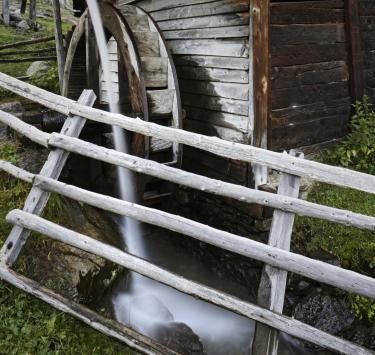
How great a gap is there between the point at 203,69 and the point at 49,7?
1990 cm

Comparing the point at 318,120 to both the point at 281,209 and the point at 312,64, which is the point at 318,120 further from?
the point at 281,209

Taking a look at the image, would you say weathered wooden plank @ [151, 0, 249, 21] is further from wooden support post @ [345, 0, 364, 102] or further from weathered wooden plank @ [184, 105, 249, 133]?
wooden support post @ [345, 0, 364, 102]

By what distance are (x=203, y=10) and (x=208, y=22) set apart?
0.63 feet

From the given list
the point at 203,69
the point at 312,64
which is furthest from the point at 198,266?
the point at 312,64

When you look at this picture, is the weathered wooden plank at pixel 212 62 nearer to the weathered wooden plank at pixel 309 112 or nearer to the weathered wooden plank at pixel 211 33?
the weathered wooden plank at pixel 211 33

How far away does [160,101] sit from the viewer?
503 cm

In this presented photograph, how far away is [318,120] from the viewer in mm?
5488

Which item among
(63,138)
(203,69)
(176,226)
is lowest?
(176,226)

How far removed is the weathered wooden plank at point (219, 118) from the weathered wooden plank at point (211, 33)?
97 cm

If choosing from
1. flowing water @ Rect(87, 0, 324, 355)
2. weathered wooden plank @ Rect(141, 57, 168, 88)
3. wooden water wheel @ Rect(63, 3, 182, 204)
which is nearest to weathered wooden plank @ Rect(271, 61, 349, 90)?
wooden water wheel @ Rect(63, 3, 182, 204)

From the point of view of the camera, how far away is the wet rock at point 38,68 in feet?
30.3

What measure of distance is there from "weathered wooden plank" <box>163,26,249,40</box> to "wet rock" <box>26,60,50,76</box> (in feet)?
14.9

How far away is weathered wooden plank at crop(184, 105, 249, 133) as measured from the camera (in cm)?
487

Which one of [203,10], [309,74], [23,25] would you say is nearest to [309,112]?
[309,74]
